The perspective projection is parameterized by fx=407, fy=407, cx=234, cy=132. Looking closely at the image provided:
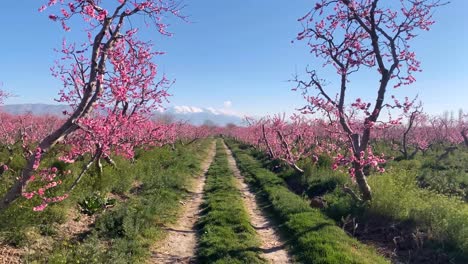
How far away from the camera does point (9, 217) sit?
8133 mm

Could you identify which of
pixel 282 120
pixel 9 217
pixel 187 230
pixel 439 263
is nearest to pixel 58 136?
pixel 9 217

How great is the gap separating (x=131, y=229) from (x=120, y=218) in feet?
2.10

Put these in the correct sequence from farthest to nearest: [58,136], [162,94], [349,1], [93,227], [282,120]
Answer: [282,120] < [162,94] < [349,1] < [93,227] < [58,136]

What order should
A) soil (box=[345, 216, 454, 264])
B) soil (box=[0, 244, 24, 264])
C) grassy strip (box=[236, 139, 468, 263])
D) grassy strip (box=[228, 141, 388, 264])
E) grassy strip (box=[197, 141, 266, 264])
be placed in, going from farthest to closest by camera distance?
grassy strip (box=[236, 139, 468, 263]) → soil (box=[345, 216, 454, 264]) → grassy strip (box=[197, 141, 266, 264]) → grassy strip (box=[228, 141, 388, 264]) → soil (box=[0, 244, 24, 264])

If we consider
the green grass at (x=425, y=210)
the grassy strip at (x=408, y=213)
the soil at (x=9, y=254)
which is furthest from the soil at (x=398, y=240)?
the soil at (x=9, y=254)

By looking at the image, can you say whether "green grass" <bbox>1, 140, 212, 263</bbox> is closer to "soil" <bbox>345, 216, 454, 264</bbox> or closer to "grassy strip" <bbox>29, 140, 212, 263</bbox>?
"grassy strip" <bbox>29, 140, 212, 263</bbox>

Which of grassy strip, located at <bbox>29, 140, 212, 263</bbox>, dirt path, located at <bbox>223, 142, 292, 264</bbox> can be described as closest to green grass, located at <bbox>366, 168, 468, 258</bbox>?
dirt path, located at <bbox>223, 142, 292, 264</bbox>

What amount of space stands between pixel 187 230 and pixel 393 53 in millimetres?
7979

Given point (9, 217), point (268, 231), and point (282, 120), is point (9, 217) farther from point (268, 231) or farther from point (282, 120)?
point (282, 120)

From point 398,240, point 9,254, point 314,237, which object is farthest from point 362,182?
point 9,254

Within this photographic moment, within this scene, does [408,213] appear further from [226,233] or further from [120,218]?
[120,218]

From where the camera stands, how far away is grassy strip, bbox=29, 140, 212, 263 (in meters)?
7.73

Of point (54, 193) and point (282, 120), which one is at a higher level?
point (282, 120)

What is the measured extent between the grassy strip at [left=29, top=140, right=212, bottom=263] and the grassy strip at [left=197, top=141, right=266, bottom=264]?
1154mm
